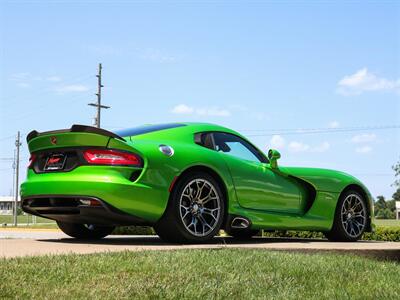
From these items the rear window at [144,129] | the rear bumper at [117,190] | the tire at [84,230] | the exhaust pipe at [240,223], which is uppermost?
the rear window at [144,129]

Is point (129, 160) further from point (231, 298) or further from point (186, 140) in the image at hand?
point (231, 298)

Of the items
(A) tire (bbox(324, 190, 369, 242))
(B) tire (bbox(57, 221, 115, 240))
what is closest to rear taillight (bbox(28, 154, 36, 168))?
(B) tire (bbox(57, 221, 115, 240))

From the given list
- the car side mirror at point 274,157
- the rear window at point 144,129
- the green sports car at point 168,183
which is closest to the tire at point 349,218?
the green sports car at point 168,183

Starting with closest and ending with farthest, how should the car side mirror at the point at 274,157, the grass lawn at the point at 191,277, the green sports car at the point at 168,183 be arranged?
1. the grass lawn at the point at 191,277
2. the green sports car at the point at 168,183
3. the car side mirror at the point at 274,157

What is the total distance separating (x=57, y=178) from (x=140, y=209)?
1.02m

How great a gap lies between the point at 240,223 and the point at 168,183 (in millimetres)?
1171

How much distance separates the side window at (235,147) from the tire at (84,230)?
200 centimetres

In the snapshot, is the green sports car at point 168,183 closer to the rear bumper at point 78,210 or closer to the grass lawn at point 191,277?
the rear bumper at point 78,210

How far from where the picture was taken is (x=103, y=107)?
123 feet

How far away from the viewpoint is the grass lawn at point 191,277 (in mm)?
3762

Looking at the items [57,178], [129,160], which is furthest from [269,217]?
[57,178]

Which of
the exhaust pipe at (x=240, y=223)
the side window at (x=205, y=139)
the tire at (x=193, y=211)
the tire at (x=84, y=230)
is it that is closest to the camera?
the tire at (x=193, y=211)

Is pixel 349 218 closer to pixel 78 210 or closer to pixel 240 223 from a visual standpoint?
pixel 240 223

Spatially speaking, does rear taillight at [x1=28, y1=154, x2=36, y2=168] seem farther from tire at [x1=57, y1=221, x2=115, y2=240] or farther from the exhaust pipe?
the exhaust pipe
